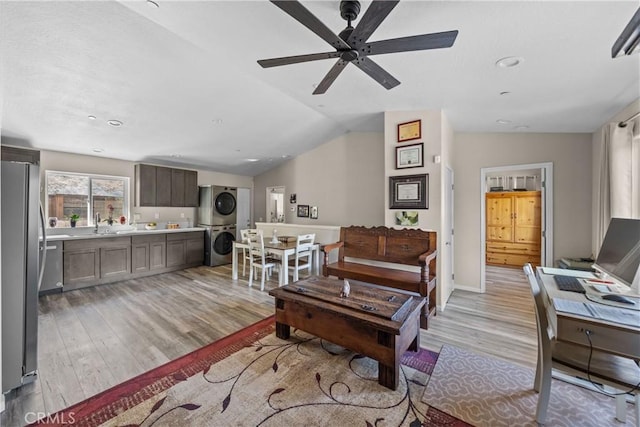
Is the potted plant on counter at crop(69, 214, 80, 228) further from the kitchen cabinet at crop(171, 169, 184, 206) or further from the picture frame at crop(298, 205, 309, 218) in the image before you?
the picture frame at crop(298, 205, 309, 218)

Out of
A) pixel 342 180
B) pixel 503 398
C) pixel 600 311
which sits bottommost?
pixel 503 398

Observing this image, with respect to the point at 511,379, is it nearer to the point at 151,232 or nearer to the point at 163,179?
the point at 151,232

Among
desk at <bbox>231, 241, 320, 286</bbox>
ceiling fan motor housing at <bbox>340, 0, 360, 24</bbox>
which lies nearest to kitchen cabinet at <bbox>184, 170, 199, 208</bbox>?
desk at <bbox>231, 241, 320, 286</bbox>

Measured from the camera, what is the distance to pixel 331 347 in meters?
2.45

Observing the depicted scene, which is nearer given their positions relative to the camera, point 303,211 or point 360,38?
point 360,38

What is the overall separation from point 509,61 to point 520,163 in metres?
2.44

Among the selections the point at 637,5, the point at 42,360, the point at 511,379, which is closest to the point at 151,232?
the point at 42,360

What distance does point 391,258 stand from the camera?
12.0 ft

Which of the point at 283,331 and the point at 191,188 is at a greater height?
the point at 191,188

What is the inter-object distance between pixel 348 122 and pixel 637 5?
11.4 ft

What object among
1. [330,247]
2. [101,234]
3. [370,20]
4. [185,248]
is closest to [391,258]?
[330,247]

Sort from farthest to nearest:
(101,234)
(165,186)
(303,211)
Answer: (303,211)
(165,186)
(101,234)

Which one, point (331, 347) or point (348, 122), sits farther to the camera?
point (348, 122)

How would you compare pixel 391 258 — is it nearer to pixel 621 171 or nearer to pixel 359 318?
pixel 359 318
